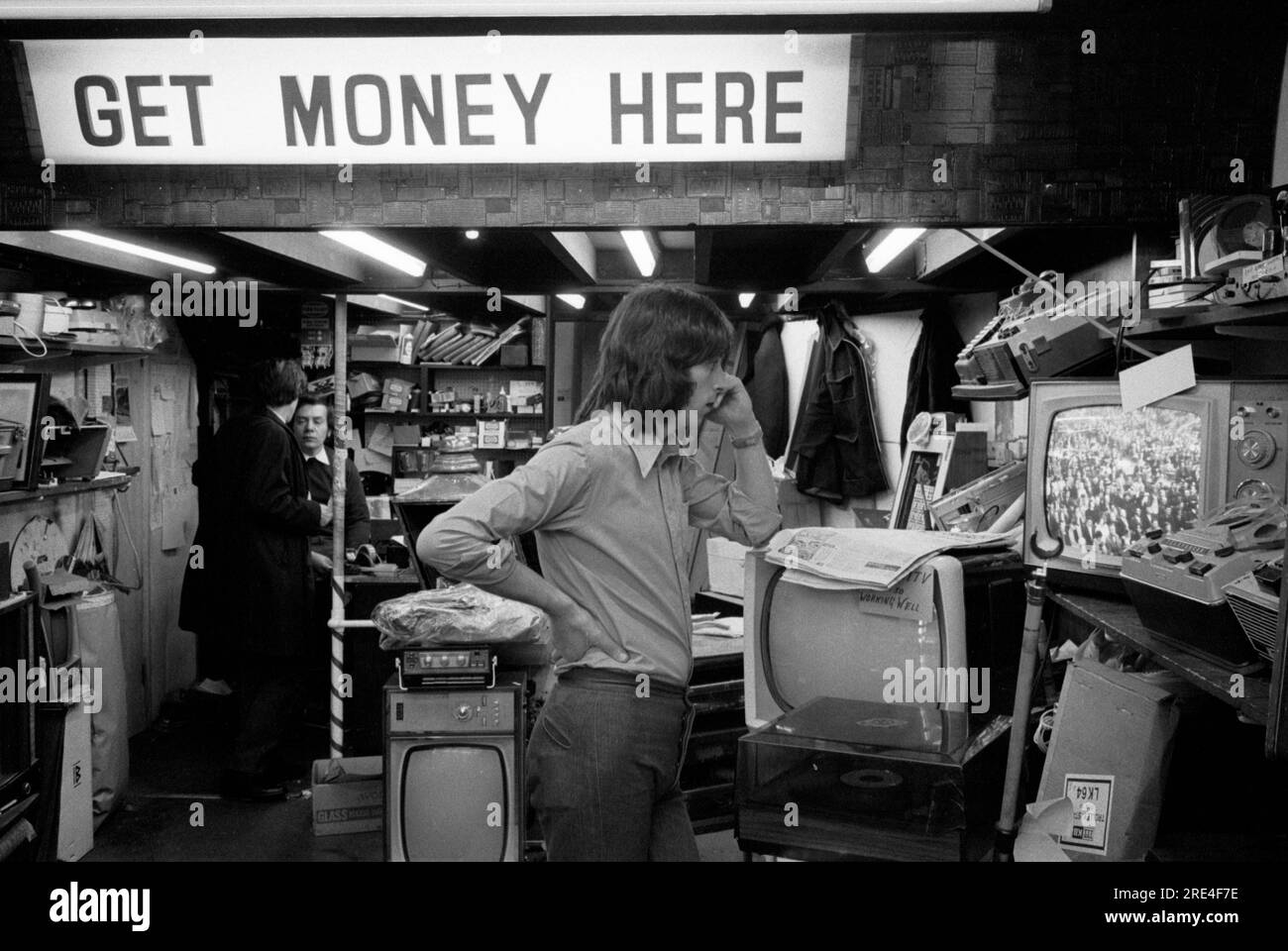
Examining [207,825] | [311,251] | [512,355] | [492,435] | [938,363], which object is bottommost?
[207,825]

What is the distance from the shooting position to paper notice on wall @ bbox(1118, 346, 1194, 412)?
5.57 ft

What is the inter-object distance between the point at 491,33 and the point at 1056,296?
5.54 ft

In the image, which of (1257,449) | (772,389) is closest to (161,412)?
(772,389)

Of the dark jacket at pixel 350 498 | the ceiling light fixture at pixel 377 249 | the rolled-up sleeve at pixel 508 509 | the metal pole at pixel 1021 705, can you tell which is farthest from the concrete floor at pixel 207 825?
the ceiling light fixture at pixel 377 249

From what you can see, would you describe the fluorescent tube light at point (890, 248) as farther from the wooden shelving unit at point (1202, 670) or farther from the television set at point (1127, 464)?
the wooden shelving unit at point (1202, 670)

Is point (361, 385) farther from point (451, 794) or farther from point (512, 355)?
point (451, 794)

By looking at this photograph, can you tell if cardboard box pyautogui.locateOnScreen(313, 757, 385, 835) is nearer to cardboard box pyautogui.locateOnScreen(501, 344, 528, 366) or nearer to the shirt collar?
the shirt collar

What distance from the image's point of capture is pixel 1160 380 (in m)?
1.74

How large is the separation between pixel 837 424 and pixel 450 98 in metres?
3.59

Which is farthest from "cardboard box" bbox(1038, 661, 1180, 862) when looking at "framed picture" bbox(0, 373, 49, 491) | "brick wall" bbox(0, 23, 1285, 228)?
"framed picture" bbox(0, 373, 49, 491)

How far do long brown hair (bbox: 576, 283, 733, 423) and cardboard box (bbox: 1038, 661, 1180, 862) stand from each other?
97 centimetres

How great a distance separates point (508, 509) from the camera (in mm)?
1695

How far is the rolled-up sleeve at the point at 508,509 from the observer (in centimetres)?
170

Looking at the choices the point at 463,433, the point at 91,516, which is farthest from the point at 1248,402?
the point at 463,433
